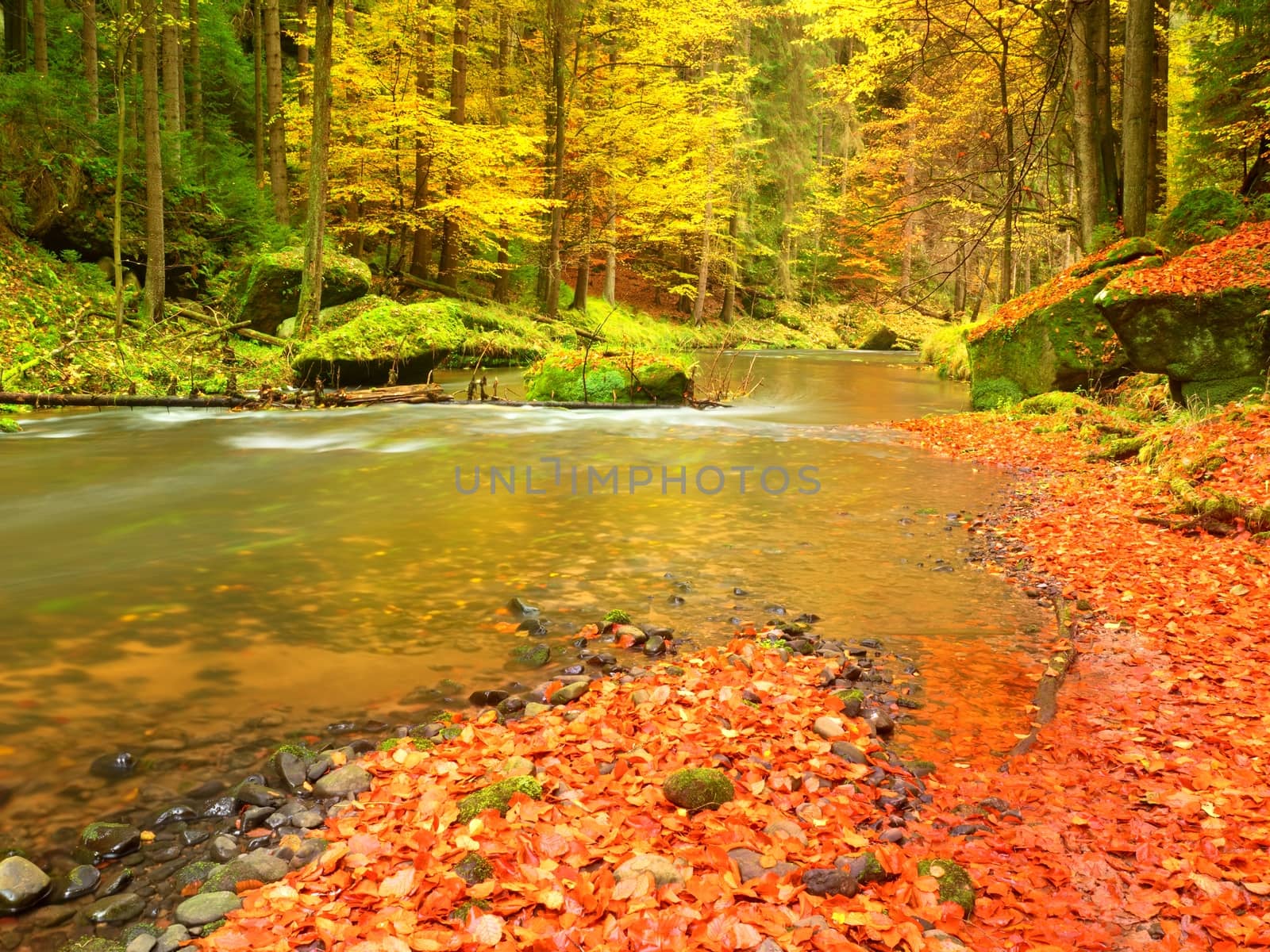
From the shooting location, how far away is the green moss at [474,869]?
2.75m

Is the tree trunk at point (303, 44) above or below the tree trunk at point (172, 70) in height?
above

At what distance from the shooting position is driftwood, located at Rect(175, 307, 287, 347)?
56.4 feet

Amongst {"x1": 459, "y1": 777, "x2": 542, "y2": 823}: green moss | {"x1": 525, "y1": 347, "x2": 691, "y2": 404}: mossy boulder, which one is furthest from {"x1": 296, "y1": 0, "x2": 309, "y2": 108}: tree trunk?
{"x1": 459, "y1": 777, "x2": 542, "y2": 823}: green moss

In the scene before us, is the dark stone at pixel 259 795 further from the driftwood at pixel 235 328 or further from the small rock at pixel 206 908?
the driftwood at pixel 235 328

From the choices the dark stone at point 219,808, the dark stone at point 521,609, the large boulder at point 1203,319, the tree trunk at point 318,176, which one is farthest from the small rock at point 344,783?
the tree trunk at point 318,176

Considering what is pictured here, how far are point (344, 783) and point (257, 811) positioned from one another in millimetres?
348

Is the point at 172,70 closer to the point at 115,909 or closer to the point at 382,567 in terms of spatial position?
the point at 382,567

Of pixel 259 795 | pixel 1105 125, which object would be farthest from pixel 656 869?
pixel 1105 125

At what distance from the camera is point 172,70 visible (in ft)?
59.0

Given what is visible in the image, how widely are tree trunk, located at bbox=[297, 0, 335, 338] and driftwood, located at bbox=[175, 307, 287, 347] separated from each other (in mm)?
579

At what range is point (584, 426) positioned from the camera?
1487cm

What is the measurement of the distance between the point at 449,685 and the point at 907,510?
569 cm

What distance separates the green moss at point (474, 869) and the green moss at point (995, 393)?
560 inches

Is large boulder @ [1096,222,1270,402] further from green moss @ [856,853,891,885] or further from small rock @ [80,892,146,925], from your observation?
small rock @ [80,892,146,925]
